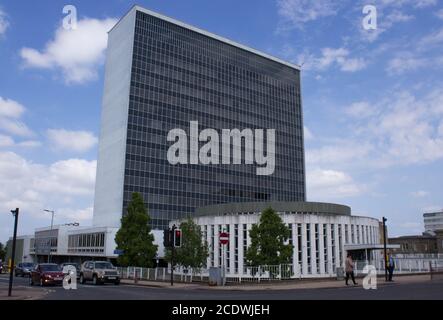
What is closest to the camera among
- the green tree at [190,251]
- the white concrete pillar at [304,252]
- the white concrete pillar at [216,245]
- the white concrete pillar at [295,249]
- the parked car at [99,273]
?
the parked car at [99,273]

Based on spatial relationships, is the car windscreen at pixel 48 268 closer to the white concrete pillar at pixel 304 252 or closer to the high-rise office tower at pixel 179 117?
the white concrete pillar at pixel 304 252

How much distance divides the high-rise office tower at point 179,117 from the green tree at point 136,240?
138 ft

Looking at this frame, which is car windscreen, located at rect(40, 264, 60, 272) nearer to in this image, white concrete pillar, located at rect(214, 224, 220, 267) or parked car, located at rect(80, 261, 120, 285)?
parked car, located at rect(80, 261, 120, 285)

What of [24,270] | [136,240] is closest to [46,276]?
[136,240]

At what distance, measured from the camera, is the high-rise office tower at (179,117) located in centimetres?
9856

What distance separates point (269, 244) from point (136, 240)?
1788 cm

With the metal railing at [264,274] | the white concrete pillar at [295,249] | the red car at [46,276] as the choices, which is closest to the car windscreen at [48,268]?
the red car at [46,276]

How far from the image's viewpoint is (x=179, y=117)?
106562 mm

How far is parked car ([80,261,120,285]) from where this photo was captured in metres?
35.5

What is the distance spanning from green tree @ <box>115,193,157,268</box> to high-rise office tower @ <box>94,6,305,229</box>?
138 feet

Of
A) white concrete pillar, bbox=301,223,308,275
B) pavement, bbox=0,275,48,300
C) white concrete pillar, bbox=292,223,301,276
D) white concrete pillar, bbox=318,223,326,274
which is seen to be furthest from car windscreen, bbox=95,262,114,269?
white concrete pillar, bbox=318,223,326,274

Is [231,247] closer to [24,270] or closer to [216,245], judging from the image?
[216,245]

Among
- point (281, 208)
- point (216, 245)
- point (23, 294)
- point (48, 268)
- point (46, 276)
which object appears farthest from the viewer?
point (216, 245)

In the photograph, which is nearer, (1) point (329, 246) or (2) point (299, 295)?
(2) point (299, 295)
